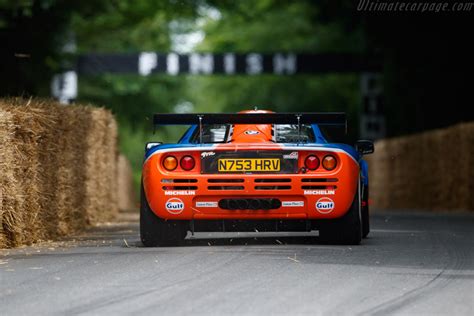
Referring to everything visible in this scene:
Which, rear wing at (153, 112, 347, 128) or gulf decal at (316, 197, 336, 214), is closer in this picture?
gulf decal at (316, 197, 336, 214)

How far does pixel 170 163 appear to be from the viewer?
42.8 feet

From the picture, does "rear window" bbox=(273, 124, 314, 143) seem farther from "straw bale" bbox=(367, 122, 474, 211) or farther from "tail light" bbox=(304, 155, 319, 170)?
"straw bale" bbox=(367, 122, 474, 211)

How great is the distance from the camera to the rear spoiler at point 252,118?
42.6 ft

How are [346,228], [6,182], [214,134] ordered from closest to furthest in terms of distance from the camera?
[346,228]
[6,182]
[214,134]

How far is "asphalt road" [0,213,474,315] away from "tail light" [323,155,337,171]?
2.40ft

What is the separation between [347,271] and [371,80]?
34.9 meters

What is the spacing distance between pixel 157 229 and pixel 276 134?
1.62 metres

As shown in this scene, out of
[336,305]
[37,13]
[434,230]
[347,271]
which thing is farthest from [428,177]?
[336,305]

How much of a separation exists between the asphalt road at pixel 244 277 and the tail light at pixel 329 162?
2.40 feet

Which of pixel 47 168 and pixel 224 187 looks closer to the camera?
pixel 224 187

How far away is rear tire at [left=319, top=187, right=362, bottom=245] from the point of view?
1308 cm

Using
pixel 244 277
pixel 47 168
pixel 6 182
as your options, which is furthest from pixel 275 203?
pixel 47 168

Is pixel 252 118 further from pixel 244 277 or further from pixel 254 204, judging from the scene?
pixel 244 277

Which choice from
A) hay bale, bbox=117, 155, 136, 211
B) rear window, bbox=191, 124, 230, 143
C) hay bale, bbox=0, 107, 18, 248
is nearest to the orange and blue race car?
rear window, bbox=191, 124, 230, 143
